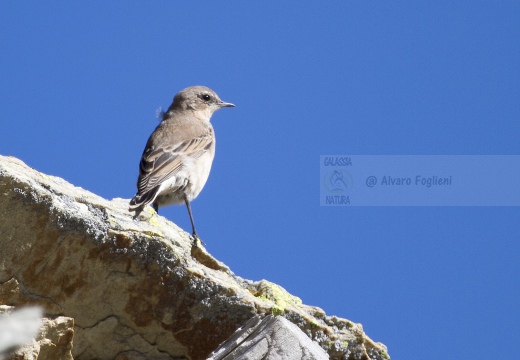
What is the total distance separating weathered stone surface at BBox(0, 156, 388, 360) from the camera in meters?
4.15

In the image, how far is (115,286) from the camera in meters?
4.21

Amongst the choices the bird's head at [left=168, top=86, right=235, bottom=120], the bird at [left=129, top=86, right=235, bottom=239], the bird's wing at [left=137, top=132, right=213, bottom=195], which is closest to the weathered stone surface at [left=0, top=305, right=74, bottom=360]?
the bird at [left=129, top=86, right=235, bottom=239]

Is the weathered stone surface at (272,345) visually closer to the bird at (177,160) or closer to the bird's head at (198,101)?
the bird at (177,160)

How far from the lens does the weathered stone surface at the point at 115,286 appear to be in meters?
4.15

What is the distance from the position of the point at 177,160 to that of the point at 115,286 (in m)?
4.64

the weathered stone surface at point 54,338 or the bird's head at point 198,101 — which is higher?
the bird's head at point 198,101

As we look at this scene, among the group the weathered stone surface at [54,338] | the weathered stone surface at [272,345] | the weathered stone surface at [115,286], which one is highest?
the weathered stone surface at [115,286]

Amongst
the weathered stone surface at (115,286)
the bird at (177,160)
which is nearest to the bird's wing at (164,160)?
the bird at (177,160)

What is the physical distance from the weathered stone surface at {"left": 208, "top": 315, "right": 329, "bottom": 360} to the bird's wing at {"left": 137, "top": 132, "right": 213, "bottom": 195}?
165 inches

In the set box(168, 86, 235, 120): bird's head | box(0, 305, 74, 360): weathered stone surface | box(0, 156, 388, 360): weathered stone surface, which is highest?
box(168, 86, 235, 120): bird's head

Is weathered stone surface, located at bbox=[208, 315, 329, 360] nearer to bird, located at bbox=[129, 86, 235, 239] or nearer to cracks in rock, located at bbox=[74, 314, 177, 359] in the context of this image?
cracks in rock, located at bbox=[74, 314, 177, 359]

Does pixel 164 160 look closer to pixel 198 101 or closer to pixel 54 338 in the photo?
pixel 198 101

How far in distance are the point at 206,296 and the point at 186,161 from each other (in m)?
4.82

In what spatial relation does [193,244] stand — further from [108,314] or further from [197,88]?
[197,88]
